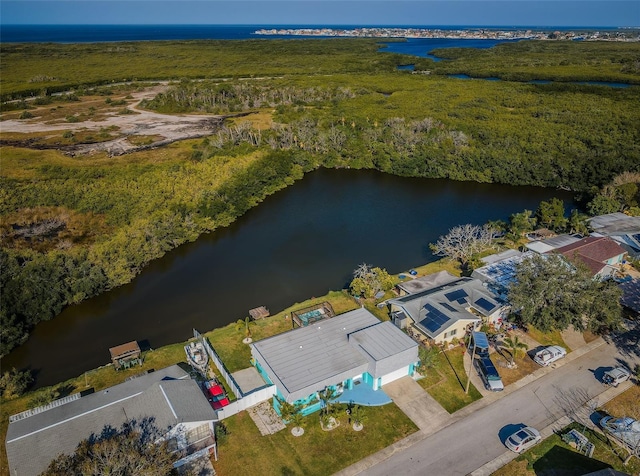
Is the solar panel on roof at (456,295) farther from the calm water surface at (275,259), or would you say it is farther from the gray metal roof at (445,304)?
the calm water surface at (275,259)

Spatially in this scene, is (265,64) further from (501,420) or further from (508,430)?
(508,430)

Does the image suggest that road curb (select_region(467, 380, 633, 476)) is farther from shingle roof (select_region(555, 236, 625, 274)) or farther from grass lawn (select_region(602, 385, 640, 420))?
shingle roof (select_region(555, 236, 625, 274))

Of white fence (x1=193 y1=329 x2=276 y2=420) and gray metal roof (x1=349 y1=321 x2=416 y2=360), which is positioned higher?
gray metal roof (x1=349 y1=321 x2=416 y2=360)

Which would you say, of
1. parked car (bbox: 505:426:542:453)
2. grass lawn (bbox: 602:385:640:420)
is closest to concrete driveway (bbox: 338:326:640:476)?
grass lawn (bbox: 602:385:640:420)

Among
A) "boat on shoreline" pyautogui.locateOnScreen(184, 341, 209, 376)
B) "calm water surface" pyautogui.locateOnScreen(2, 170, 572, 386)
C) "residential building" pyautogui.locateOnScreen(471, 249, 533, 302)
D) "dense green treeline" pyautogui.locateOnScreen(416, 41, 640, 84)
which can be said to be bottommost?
"calm water surface" pyautogui.locateOnScreen(2, 170, 572, 386)

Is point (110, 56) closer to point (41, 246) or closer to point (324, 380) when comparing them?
point (41, 246)

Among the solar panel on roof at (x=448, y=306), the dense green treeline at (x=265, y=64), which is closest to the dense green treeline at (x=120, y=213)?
the solar panel on roof at (x=448, y=306)

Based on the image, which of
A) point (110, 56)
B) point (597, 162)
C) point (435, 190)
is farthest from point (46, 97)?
point (597, 162)
